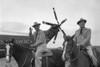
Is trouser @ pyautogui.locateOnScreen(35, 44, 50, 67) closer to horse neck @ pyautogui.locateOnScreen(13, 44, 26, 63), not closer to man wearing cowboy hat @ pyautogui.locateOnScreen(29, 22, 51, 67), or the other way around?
man wearing cowboy hat @ pyautogui.locateOnScreen(29, 22, 51, 67)

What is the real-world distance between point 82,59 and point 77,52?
46cm

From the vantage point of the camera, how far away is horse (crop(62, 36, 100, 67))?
7.68 m

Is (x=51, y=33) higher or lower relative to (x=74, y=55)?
higher

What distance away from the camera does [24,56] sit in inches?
367

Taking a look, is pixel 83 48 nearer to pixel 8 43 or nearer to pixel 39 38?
pixel 39 38

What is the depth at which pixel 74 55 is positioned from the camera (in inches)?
327

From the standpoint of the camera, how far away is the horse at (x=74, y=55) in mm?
7685

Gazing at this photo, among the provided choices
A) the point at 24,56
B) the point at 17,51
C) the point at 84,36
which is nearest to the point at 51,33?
the point at 84,36

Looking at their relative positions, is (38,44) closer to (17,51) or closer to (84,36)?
(17,51)

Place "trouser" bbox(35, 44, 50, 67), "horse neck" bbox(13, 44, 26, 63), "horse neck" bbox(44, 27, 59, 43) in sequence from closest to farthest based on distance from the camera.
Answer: "horse neck" bbox(13, 44, 26, 63)
"trouser" bbox(35, 44, 50, 67)
"horse neck" bbox(44, 27, 59, 43)

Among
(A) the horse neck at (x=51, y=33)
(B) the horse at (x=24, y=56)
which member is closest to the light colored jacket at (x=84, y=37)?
(B) the horse at (x=24, y=56)

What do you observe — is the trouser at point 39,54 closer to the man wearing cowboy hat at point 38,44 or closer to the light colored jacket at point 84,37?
the man wearing cowboy hat at point 38,44

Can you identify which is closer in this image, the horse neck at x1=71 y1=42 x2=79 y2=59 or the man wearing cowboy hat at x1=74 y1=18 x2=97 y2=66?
the horse neck at x1=71 y1=42 x2=79 y2=59

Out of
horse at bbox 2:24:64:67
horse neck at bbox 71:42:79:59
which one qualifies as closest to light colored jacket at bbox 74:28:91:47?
horse neck at bbox 71:42:79:59
